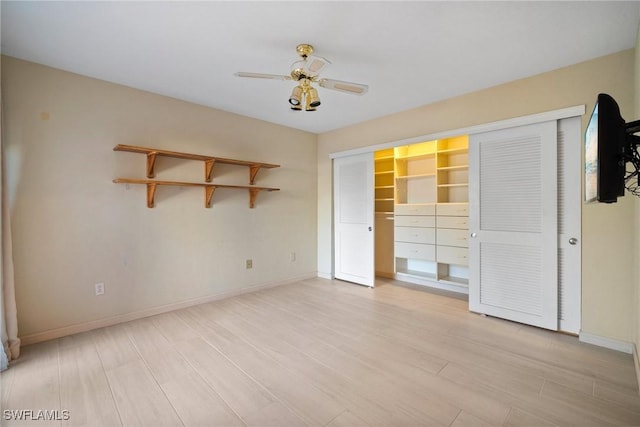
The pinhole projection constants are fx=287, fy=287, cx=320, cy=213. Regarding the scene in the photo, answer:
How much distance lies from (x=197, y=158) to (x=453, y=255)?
3550 mm

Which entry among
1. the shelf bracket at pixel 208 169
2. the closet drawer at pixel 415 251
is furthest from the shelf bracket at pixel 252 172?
the closet drawer at pixel 415 251

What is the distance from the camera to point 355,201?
4387 millimetres

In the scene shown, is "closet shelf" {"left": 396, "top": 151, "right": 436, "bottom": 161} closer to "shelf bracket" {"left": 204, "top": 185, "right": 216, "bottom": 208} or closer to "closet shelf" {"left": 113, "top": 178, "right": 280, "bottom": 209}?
"closet shelf" {"left": 113, "top": 178, "right": 280, "bottom": 209}

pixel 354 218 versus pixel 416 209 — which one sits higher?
pixel 416 209

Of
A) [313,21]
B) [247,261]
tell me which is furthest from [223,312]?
[313,21]

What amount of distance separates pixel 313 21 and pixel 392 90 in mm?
1402

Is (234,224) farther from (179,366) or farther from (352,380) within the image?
(352,380)

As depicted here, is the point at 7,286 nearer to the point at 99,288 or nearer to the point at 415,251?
the point at 99,288

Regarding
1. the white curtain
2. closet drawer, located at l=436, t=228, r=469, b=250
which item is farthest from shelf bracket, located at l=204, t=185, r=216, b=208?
closet drawer, located at l=436, t=228, r=469, b=250

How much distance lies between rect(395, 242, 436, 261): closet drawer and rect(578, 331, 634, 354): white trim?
1.83m

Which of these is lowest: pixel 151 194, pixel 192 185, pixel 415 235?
pixel 415 235

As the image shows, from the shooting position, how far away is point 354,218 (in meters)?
4.41

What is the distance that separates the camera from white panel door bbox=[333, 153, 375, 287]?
4234 millimetres

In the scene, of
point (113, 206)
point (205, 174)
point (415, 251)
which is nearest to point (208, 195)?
point (205, 174)
